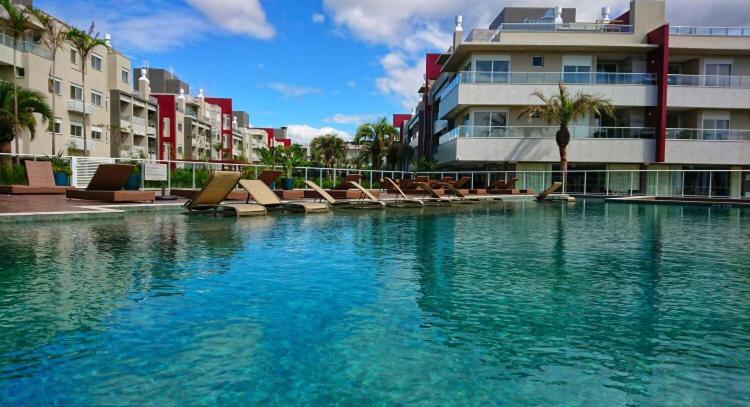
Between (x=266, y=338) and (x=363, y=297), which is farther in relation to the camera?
(x=363, y=297)

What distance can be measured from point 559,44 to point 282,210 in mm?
25907

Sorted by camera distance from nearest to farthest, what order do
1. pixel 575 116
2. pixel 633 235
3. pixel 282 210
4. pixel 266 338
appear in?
1. pixel 266 338
2. pixel 633 235
3. pixel 282 210
4. pixel 575 116

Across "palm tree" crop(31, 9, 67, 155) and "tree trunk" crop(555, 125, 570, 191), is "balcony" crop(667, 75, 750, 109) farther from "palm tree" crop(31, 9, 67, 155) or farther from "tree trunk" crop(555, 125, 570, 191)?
"palm tree" crop(31, 9, 67, 155)

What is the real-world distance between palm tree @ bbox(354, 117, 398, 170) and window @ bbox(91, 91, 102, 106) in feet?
75.8

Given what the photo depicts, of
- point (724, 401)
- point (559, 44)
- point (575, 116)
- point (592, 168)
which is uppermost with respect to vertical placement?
point (559, 44)

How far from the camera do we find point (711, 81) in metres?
33.8

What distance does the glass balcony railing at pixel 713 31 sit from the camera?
33.7 meters

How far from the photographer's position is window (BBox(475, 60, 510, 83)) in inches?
1335

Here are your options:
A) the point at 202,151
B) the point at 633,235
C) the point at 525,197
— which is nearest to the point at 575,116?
the point at 525,197

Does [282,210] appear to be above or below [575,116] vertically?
below

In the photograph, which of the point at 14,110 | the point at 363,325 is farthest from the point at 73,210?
the point at 14,110

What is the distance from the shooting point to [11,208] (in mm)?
11172

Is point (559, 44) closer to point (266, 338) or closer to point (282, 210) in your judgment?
point (282, 210)

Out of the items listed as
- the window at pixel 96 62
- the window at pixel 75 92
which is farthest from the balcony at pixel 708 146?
the window at pixel 96 62
